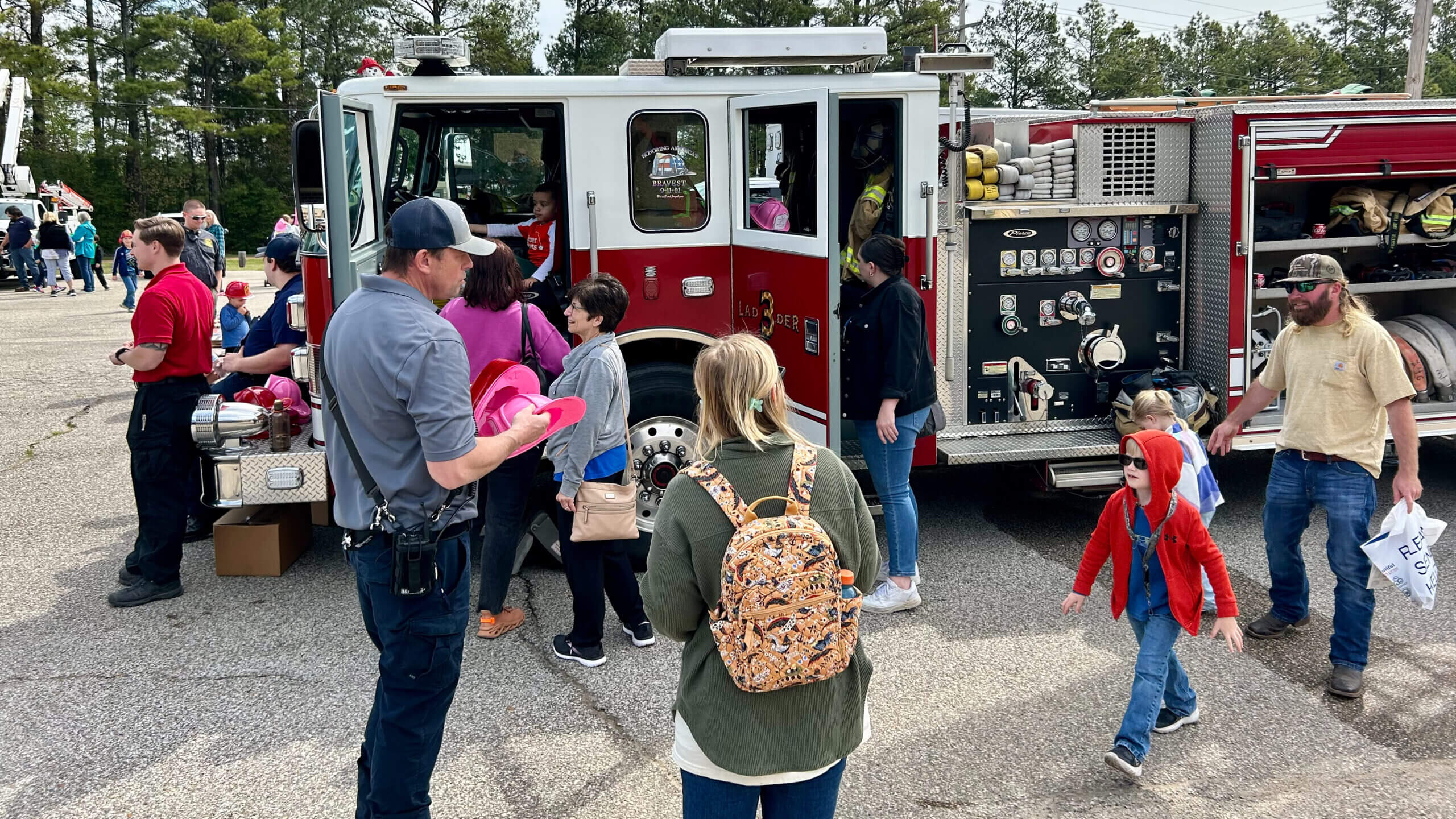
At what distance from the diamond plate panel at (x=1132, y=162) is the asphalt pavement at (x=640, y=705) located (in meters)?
1.89

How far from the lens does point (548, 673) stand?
15.6 ft

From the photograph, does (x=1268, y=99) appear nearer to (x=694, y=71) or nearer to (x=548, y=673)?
(x=694, y=71)

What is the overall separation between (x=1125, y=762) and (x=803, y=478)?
202 cm

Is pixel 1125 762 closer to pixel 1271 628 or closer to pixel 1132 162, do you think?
pixel 1271 628

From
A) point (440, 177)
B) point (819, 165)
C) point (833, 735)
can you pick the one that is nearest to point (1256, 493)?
point (819, 165)

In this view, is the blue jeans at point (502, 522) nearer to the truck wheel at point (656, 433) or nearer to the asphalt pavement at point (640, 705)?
the asphalt pavement at point (640, 705)

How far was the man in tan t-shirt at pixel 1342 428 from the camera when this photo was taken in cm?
445

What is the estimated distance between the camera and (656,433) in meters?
5.87

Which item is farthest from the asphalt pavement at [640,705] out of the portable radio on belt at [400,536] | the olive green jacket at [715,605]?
the olive green jacket at [715,605]

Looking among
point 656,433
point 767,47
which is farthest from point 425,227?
point 767,47

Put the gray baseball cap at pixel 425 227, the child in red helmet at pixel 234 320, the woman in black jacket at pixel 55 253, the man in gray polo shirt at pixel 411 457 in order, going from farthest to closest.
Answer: the woman in black jacket at pixel 55 253, the child in red helmet at pixel 234 320, the gray baseball cap at pixel 425 227, the man in gray polo shirt at pixel 411 457

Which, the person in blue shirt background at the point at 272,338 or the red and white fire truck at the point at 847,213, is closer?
the red and white fire truck at the point at 847,213

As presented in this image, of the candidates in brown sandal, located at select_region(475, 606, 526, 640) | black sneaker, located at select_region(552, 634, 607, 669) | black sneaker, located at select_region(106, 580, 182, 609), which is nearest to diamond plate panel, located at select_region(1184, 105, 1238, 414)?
black sneaker, located at select_region(552, 634, 607, 669)

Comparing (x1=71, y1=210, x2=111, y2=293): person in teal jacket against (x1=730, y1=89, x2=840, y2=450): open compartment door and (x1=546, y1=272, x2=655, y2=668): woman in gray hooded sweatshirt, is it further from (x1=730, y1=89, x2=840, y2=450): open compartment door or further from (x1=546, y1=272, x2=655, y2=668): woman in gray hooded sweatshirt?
(x1=546, y1=272, x2=655, y2=668): woman in gray hooded sweatshirt
